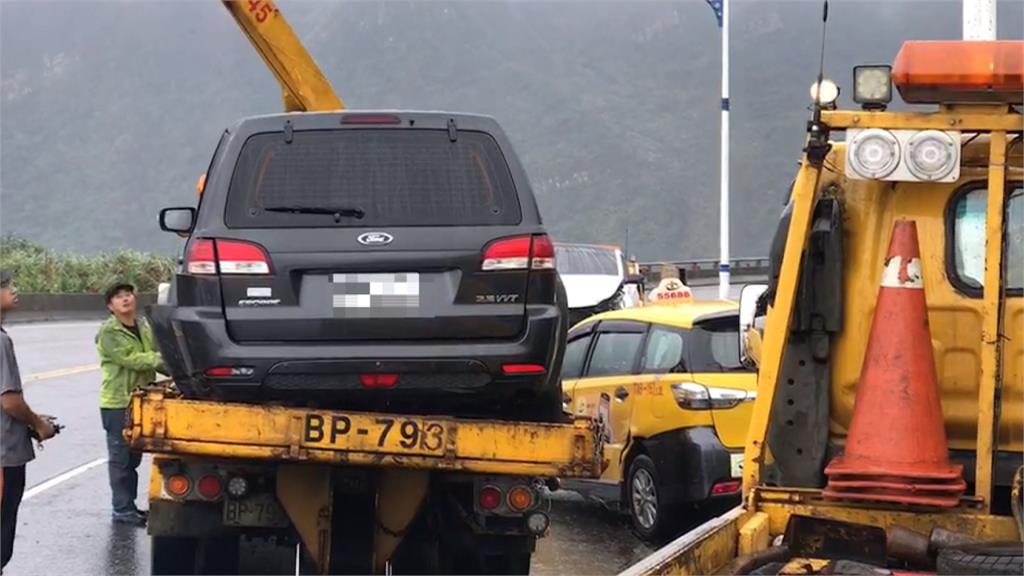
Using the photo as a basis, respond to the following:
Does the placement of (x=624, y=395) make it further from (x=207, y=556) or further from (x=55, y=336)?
(x=55, y=336)

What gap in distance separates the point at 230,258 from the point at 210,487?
1048 mm

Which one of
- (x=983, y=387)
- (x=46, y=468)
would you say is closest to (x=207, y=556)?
(x=983, y=387)

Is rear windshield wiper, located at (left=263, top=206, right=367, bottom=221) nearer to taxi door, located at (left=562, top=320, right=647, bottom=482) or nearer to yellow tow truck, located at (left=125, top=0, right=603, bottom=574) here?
yellow tow truck, located at (left=125, top=0, right=603, bottom=574)

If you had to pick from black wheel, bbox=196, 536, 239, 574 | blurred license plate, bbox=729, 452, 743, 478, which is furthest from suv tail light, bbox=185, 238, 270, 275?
blurred license plate, bbox=729, 452, 743, 478

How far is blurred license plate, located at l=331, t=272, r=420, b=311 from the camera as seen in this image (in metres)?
Result: 6.16

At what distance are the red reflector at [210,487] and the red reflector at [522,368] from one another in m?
1.40

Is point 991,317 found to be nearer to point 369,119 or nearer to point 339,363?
point 339,363

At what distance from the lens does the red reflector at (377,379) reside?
6.12 m

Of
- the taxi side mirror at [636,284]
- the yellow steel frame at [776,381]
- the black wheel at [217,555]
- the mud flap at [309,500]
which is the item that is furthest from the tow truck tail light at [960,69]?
the taxi side mirror at [636,284]

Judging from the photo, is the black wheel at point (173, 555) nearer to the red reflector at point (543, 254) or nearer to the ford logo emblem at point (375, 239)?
the ford logo emblem at point (375, 239)

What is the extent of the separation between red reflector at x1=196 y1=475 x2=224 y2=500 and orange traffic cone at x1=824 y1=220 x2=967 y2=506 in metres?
2.84

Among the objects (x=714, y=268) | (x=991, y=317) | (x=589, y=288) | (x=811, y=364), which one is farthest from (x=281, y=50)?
(x=714, y=268)

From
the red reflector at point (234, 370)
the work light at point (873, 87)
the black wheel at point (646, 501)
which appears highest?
the work light at point (873, 87)

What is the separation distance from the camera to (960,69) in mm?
4461
